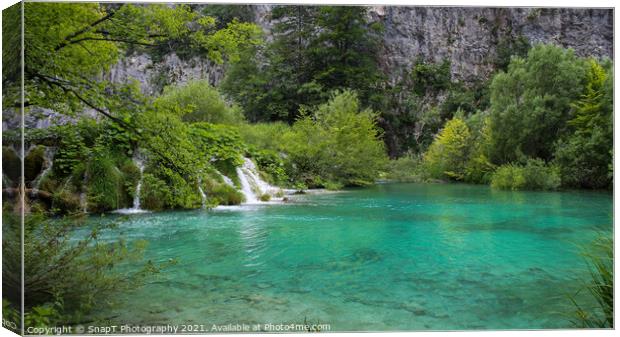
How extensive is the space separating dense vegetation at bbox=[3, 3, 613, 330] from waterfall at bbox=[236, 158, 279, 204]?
16 cm

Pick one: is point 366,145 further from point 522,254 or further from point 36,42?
point 36,42

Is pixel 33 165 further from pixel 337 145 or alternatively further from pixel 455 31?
pixel 337 145

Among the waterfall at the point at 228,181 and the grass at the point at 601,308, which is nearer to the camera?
the grass at the point at 601,308

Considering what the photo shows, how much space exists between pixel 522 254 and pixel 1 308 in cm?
487

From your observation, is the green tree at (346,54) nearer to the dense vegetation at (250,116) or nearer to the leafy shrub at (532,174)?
the dense vegetation at (250,116)

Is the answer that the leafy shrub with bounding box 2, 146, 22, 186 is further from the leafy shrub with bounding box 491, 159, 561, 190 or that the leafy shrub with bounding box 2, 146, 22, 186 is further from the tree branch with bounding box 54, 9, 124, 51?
the leafy shrub with bounding box 491, 159, 561, 190

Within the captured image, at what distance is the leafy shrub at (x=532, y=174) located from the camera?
883 cm

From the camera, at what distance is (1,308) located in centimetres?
320

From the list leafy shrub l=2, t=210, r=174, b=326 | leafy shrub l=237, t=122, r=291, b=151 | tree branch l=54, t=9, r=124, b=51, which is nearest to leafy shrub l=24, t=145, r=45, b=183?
leafy shrub l=2, t=210, r=174, b=326

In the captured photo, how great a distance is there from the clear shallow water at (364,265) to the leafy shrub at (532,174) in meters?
0.67

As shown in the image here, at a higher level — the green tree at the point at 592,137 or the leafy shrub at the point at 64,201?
the green tree at the point at 592,137

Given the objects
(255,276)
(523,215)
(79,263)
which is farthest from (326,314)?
(523,215)

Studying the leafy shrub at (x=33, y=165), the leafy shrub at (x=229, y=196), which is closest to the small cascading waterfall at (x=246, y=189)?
the leafy shrub at (x=229, y=196)

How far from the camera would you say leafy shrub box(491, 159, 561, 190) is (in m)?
8.83
